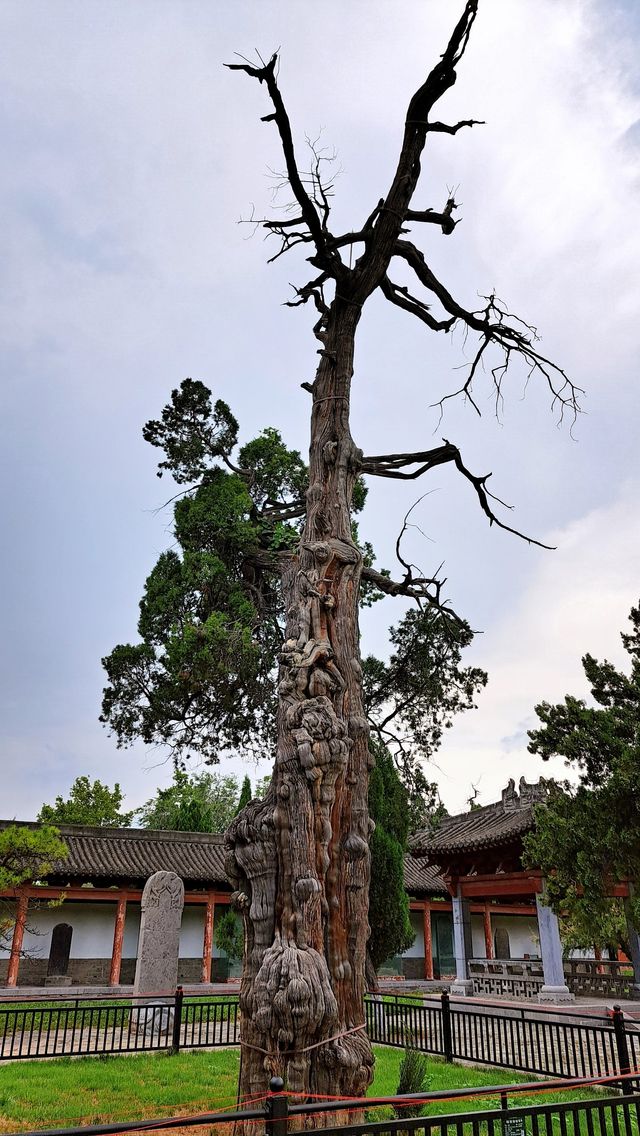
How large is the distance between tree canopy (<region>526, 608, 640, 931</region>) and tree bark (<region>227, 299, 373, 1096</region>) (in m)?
5.22

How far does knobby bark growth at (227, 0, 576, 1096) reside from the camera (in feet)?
14.2

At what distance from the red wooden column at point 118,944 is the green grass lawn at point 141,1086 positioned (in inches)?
398

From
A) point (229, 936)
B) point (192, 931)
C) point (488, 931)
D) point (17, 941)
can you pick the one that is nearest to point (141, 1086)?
point (17, 941)

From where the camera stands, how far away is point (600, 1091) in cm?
777

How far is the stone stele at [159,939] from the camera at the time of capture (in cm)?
1245

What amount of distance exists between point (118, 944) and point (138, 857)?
6.93 ft

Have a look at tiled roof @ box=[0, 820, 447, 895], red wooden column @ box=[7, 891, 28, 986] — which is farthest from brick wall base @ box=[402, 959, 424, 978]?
red wooden column @ box=[7, 891, 28, 986]

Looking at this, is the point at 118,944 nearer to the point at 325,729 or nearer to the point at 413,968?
the point at 413,968

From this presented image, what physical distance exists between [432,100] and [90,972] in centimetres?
2026

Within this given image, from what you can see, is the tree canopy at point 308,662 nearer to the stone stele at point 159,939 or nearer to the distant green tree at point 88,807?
the stone stele at point 159,939

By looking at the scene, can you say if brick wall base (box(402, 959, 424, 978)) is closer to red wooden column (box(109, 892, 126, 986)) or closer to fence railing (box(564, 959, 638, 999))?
fence railing (box(564, 959, 638, 999))

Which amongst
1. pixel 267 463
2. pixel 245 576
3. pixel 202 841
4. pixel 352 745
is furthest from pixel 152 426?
pixel 202 841

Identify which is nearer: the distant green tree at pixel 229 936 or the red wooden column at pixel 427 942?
the distant green tree at pixel 229 936

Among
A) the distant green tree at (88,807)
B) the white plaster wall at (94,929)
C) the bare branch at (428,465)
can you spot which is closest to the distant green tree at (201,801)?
the distant green tree at (88,807)
